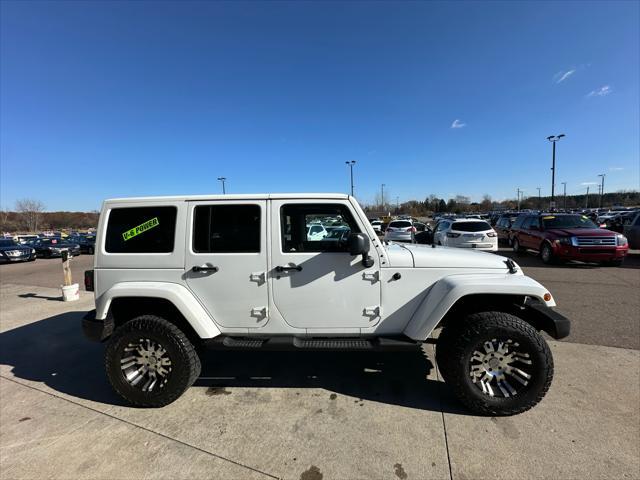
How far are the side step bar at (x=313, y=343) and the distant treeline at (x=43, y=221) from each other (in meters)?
78.4

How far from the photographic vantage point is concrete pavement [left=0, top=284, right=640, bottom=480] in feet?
7.30

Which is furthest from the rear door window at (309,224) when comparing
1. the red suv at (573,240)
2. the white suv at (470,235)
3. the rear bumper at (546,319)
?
the red suv at (573,240)

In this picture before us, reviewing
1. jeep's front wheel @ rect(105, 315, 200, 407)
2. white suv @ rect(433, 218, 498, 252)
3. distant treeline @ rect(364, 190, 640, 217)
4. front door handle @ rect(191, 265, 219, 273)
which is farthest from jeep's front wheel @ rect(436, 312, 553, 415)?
distant treeline @ rect(364, 190, 640, 217)

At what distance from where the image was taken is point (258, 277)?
9.61 feet

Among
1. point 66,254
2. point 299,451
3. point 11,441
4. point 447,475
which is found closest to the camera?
point 447,475

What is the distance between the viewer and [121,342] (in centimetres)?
294

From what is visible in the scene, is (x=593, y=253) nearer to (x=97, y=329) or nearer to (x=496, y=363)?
(x=496, y=363)

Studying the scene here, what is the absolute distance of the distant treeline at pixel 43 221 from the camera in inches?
2434

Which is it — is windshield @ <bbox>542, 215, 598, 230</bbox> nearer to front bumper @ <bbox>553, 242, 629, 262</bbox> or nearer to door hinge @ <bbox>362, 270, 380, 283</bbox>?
front bumper @ <bbox>553, 242, 629, 262</bbox>

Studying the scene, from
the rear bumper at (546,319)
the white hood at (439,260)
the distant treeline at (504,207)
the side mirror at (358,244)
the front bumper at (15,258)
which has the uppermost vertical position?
the distant treeline at (504,207)

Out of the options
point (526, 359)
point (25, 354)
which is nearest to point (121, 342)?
point (25, 354)

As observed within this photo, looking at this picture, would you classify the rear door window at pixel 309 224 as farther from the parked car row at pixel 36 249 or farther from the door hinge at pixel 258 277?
the parked car row at pixel 36 249

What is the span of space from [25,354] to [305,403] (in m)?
4.09

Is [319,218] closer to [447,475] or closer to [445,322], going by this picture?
[445,322]
